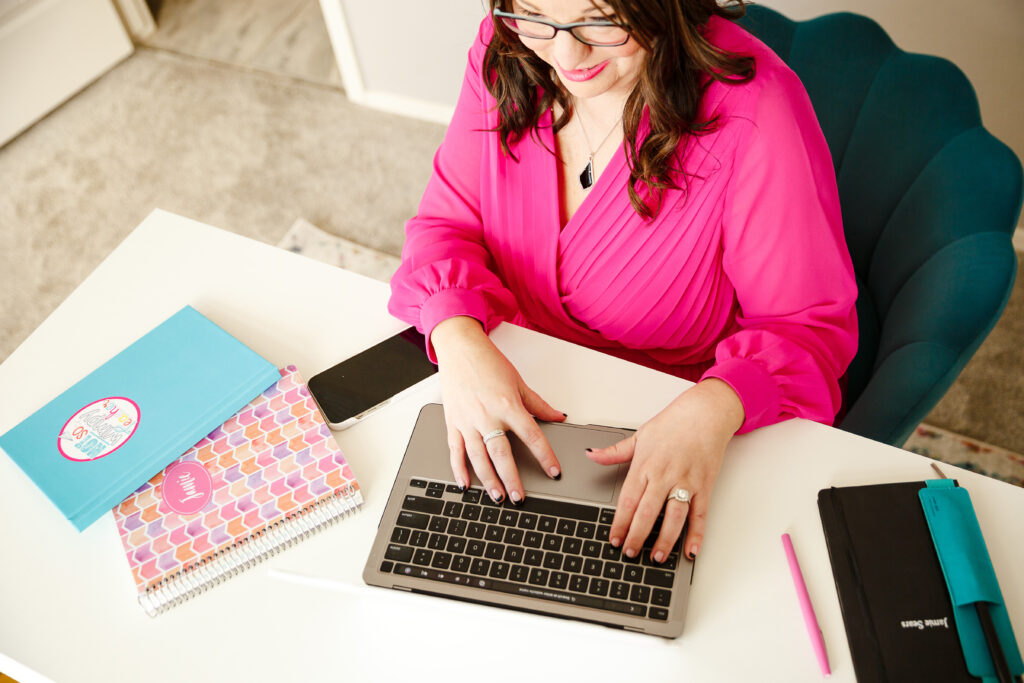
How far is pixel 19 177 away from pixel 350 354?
82.2 inches

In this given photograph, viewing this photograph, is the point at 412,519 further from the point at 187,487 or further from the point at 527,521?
the point at 187,487

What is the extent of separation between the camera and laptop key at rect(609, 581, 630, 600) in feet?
2.38

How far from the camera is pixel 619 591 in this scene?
73 cm

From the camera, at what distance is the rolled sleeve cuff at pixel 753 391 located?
82 cm

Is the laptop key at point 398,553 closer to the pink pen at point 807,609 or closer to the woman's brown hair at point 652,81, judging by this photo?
the pink pen at point 807,609

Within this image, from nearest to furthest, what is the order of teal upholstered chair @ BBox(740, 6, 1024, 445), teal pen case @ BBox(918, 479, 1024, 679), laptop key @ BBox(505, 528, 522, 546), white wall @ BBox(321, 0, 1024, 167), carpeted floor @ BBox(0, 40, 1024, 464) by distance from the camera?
teal pen case @ BBox(918, 479, 1024, 679) → laptop key @ BBox(505, 528, 522, 546) → teal upholstered chair @ BBox(740, 6, 1024, 445) → white wall @ BBox(321, 0, 1024, 167) → carpeted floor @ BBox(0, 40, 1024, 464)

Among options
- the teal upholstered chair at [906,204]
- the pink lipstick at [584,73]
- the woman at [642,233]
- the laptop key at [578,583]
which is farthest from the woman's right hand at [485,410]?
the teal upholstered chair at [906,204]

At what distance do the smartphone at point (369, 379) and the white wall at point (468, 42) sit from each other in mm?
A: 791

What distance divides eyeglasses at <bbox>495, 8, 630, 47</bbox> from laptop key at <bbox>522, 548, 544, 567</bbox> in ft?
1.77

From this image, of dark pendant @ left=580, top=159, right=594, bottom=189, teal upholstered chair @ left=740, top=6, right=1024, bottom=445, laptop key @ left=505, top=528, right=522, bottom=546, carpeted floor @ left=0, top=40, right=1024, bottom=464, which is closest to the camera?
laptop key @ left=505, top=528, right=522, bottom=546

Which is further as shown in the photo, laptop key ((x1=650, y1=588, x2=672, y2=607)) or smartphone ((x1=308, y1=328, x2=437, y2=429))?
smartphone ((x1=308, y1=328, x2=437, y2=429))

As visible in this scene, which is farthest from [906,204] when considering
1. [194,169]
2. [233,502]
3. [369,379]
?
[194,169]

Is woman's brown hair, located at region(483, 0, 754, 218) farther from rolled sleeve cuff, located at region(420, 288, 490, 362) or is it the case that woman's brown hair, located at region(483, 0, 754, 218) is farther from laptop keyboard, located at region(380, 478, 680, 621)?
laptop keyboard, located at region(380, 478, 680, 621)

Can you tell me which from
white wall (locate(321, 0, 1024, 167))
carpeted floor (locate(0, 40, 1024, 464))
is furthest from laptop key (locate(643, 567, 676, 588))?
carpeted floor (locate(0, 40, 1024, 464))
